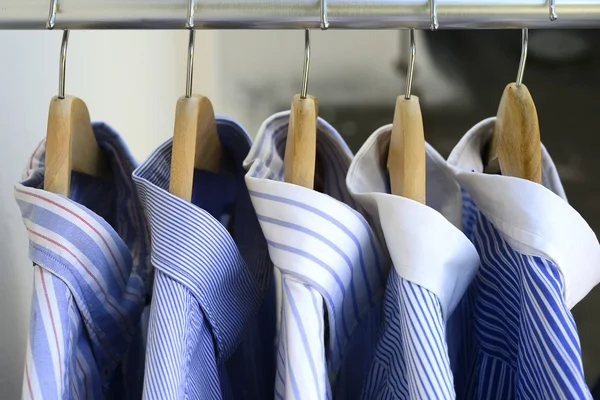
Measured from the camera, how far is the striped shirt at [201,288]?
0.32 m

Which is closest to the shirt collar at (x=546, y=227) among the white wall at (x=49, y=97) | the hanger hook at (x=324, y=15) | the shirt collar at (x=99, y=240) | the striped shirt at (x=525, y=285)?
the striped shirt at (x=525, y=285)

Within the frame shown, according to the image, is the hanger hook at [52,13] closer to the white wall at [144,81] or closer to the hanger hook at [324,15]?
the hanger hook at [324,15]

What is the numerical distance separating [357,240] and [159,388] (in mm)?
131

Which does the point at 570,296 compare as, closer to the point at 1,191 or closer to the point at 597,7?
the point at 597,7

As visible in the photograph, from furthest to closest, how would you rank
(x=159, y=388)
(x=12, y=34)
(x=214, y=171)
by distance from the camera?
(x=12, y=34)
(x=214, y=171)
(x=159, y=388)

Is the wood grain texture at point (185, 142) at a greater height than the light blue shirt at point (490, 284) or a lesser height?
greater

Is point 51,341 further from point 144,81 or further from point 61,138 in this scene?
point 144,81

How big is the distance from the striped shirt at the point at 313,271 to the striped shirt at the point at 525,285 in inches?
2.6

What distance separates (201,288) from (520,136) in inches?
7.9

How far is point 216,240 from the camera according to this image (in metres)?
0.34

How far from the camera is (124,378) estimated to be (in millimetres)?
443

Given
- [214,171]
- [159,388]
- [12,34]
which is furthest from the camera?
[12,34]

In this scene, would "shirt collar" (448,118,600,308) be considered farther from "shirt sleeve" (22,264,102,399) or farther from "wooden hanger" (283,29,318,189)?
"shirt sleeve" (22,264,102,399)

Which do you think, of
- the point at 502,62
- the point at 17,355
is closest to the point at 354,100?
the point at 502,62
